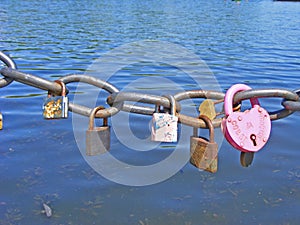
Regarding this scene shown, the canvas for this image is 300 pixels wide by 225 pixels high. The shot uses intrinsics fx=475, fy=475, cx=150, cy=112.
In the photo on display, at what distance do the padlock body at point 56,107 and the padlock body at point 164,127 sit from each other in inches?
14.2

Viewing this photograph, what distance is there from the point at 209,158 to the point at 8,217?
2.04 m

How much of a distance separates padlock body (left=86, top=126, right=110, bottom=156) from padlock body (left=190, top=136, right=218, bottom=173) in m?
0.39

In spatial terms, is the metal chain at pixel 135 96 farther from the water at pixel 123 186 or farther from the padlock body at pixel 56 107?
the water at pixel 123 186

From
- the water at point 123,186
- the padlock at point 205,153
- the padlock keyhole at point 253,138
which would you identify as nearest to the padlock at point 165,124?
the padlock at point 205,153

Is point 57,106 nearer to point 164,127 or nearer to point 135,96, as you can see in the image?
point 135,96

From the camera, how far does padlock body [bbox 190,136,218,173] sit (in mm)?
2014

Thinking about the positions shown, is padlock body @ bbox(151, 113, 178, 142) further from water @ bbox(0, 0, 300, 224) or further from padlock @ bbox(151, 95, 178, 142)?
water @ bbox(0, 0, 300, 224)

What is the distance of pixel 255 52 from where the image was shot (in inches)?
563

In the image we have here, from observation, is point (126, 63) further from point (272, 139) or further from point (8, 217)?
point (8, 217)

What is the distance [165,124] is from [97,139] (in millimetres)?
343

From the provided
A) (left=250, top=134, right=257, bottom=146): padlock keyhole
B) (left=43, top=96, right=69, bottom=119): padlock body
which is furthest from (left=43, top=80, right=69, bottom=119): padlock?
(left=250, top=134, right=257, bottom=146): padlock keyhole

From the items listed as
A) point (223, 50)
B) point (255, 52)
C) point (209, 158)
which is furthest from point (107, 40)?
point (209, 158)

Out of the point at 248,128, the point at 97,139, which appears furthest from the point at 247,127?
the point at 97,139

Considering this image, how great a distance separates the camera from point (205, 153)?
2.03 meters
